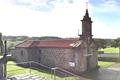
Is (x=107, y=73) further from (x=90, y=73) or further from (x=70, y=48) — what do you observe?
(x=70, y=48)

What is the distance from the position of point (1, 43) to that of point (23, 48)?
17969 millimetres

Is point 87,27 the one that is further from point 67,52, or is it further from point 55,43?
point 55,43

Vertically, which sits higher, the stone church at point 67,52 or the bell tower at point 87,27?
the bell tower at point 87,27

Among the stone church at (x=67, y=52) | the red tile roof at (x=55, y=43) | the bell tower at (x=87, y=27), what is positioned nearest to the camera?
the stone church at (x=67, y=52)

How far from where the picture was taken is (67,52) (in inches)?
1271

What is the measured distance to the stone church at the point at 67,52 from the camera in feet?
104

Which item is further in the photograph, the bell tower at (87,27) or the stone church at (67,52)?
the bell tower at (87,27)

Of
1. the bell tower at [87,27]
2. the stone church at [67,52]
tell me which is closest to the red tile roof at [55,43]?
the stone church at [67,52]

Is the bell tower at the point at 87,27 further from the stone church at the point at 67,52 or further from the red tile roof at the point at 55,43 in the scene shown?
the red tile roof at the point at 55,43

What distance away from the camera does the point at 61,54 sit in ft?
108

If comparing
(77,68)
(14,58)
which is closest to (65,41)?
(77,68)

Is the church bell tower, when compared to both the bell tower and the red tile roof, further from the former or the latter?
the red tile roof

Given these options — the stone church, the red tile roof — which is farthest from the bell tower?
the red tile roof

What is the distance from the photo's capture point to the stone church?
1252 inches
